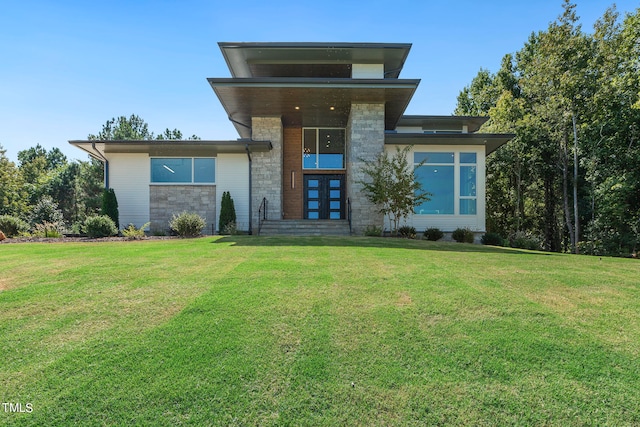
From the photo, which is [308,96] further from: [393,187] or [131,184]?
[131,184]

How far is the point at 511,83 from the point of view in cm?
2439

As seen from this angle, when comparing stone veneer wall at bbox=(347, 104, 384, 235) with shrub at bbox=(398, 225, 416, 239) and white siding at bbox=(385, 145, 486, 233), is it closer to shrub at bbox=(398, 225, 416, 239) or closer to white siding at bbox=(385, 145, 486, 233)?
white siding at bbox=(385, 145, 486, 233)

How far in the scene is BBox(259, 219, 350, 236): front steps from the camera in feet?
44.1

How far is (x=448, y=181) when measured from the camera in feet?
47.5

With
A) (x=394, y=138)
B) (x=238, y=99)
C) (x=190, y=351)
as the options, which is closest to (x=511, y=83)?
(x=394, y=138)

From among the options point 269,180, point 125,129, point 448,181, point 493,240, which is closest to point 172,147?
point 269,180

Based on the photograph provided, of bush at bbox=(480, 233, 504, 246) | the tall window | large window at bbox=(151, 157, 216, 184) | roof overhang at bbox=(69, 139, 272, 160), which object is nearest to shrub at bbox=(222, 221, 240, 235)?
large window at bbox=(151, 157, 216, 184)

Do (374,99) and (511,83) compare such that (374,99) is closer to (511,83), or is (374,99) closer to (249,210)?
(249,210)

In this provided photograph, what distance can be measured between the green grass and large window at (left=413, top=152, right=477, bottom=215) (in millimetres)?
9033

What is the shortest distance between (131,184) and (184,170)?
95.6 inches

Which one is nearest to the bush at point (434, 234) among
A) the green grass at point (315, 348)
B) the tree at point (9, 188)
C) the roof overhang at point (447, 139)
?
the roof overhang at point (447, 139)

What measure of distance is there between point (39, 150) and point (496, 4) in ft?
218

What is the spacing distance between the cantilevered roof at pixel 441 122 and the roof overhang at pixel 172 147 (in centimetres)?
788

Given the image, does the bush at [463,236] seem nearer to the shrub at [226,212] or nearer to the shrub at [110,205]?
the shrub at [226,212]
